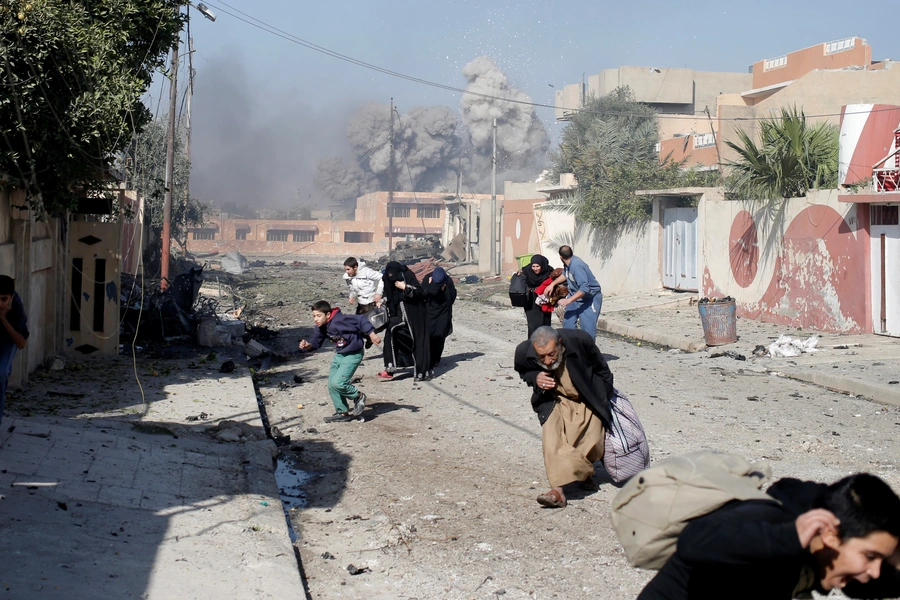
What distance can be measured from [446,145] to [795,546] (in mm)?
103754

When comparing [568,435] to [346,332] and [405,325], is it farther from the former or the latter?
[405,325]

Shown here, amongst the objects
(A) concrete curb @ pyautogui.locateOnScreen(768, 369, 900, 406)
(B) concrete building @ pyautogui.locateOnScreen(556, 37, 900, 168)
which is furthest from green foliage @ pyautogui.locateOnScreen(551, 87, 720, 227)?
(A) concrete curb @ pyautogui.locateOnScreen(768, 369, 900, 406)

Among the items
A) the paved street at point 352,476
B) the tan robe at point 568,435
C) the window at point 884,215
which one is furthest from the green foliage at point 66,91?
the window at point 884,215

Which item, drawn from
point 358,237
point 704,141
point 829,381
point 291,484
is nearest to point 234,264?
point 704,141

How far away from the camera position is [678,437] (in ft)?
26.1

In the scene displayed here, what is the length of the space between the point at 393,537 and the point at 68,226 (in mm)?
9714

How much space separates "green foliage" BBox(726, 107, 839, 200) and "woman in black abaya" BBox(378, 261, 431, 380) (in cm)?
831

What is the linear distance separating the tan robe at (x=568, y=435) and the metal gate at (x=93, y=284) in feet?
30.5

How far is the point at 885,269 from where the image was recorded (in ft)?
48.6

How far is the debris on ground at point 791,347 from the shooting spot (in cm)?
1359

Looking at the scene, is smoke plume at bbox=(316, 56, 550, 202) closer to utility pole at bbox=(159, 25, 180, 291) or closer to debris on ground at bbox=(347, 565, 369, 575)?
utility pole at bbox=(159, 25, 180, 291)

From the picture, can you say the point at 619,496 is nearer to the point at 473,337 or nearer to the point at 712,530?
the point at 712,530

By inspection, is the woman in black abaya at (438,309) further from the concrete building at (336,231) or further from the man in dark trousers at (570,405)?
the concrete building at (336,231)

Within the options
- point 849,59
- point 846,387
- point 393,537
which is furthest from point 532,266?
point 849,59
